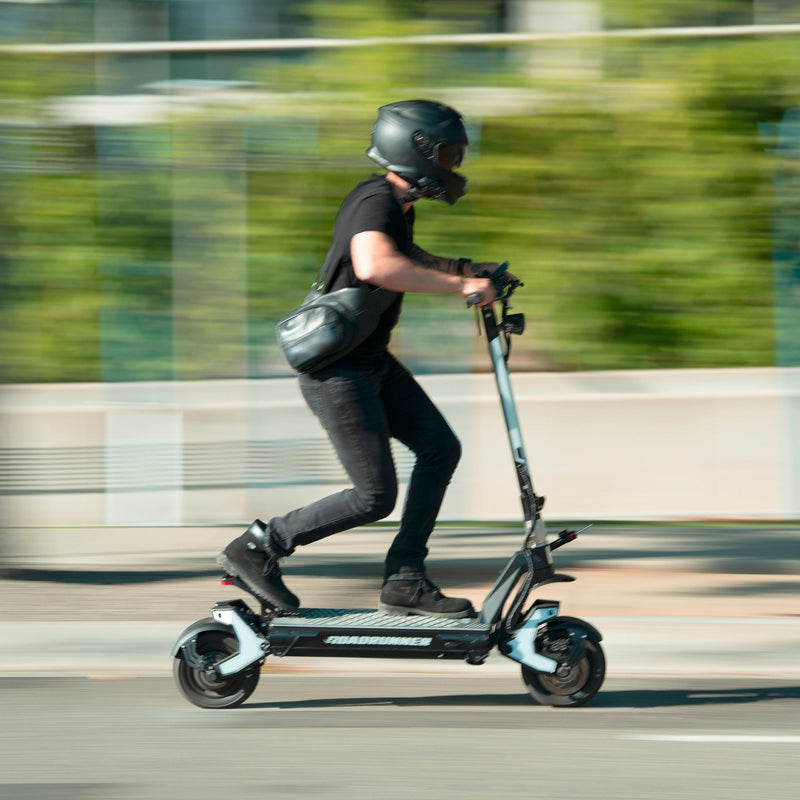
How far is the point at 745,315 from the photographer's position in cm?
1020

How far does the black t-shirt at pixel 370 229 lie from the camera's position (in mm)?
4426

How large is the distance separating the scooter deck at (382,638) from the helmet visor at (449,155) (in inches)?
58.4

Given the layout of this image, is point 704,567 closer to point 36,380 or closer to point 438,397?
point 438,397

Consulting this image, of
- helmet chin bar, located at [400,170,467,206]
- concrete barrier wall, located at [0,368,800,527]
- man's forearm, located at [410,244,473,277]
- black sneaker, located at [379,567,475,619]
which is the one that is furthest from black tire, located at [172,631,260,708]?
concrete barrier wall, located at [0,368,800,527]

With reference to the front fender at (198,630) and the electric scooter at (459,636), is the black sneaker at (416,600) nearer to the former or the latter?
the electric scooter at (459,636)

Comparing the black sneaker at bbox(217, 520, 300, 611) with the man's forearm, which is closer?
the black sneaker at bbox(217, 520, 300, 611)

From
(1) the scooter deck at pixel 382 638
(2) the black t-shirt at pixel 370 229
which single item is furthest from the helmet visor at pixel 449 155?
(1) the scooter deck at pixel 382 638

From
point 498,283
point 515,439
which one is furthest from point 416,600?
point 498,283

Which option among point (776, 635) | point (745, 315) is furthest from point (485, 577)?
point (745, 315)

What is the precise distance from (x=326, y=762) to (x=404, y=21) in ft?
18.9

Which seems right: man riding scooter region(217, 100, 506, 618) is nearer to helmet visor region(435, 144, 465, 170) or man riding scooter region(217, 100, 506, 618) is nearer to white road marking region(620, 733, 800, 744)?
helmet visor region(435, 144, 465, 170)


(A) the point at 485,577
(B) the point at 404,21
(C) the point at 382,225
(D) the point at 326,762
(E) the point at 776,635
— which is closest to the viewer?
(D) the point at 326,762

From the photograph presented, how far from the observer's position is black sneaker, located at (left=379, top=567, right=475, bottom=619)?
4.58 metres

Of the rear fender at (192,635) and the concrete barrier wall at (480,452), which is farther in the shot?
the concrete barrier wall at (480,452)
